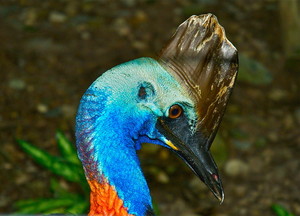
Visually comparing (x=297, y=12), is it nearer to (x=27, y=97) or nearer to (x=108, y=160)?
(x=27, y=97)

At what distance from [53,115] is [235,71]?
239 cm

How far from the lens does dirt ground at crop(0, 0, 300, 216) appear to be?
363 cm

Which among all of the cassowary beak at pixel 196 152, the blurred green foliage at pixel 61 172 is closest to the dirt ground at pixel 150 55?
the blurred green foliage at pixel 61 172

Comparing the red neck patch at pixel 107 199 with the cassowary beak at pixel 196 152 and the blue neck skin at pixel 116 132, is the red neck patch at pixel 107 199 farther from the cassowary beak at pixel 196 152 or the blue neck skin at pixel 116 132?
the cassowary beak at pixel 196 152

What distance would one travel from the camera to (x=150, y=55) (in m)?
4.43

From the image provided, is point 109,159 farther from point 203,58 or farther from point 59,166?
point 59,166

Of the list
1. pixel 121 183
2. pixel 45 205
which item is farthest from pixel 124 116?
pixel 45 205

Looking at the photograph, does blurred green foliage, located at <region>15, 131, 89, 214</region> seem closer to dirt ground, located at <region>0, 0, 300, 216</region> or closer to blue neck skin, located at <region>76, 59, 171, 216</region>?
dirt ground, located at <region>0, 0, 300, 216</region>

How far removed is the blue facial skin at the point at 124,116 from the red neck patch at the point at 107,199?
0.5 inches

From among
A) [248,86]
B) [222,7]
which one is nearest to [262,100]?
[248,86]

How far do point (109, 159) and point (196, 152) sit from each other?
24cm

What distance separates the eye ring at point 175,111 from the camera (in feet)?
5.95

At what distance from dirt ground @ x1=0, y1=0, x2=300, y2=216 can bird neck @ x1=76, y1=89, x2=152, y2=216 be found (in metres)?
1.67

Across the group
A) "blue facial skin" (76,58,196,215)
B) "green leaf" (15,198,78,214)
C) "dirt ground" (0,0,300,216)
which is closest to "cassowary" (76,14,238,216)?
"blue facial skin" (76,58,196,215)
